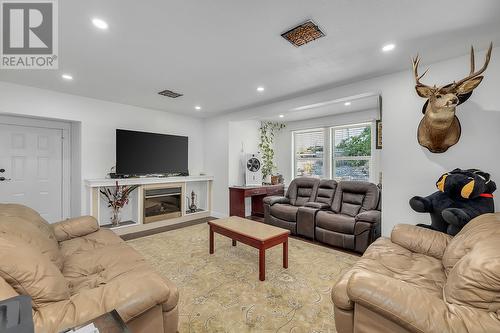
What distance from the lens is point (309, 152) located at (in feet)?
19.6

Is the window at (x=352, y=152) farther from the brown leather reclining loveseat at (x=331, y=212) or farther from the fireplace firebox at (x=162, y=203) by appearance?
the fireplace firebox at (x=162, y=203)

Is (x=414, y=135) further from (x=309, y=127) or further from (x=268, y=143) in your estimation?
(x=268, y=143)

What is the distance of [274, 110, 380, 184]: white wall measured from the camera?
4.86m

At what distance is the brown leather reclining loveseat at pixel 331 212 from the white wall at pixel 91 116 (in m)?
3.01

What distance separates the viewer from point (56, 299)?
3.96 feet

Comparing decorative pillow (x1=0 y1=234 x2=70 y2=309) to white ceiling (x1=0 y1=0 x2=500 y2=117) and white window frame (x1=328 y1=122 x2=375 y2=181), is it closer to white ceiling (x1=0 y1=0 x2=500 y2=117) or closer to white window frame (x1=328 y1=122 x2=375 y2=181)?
white ceiling (x1=0 y1=0 x2=500 y2=117)

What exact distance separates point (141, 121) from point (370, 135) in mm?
4862

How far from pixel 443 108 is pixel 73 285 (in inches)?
137

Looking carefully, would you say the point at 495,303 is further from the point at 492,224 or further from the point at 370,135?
the point at 370,135

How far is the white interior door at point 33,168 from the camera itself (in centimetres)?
368

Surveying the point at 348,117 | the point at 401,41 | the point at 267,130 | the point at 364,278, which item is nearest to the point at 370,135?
the point at 348,117

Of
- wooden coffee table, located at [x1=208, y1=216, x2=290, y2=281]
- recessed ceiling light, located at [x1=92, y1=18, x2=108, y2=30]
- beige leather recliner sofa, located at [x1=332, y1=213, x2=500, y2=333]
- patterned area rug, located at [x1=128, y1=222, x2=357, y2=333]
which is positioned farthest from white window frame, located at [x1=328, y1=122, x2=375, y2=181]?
recessed ceiling light, located at [x1=92, y1=18, x2=108, y2=30]

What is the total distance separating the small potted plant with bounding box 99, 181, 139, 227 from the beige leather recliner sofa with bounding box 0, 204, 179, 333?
7.61 feet

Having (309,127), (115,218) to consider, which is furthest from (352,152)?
(115,218)
